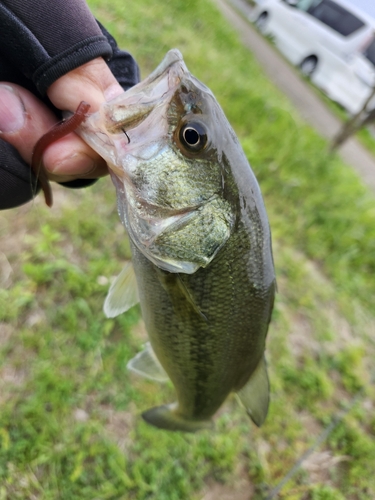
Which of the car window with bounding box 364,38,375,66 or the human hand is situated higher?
the car window with bounding box 364,38,375,66

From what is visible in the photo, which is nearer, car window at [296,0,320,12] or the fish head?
the fish head

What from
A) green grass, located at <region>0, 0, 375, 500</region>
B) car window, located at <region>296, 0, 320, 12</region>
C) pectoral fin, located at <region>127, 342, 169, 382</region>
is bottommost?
green grass, located at <region>0, 0, 375, 500</region>

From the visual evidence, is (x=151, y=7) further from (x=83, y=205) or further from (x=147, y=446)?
(x=147, y=446)

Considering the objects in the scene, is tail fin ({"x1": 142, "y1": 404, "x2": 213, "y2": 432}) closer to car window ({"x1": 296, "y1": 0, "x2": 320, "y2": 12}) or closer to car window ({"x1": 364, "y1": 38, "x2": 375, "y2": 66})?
car window ({"x1": 364, "y1": 38, "x2": 375, "y2": 66})

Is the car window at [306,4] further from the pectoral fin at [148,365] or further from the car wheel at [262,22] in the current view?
the pectoral fin at [148,365]

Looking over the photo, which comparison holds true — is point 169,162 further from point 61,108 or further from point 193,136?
point 61,108

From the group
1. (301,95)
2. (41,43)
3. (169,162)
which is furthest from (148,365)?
(301,95)

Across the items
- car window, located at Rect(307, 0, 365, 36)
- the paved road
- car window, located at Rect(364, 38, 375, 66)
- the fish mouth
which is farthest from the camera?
car window, located at Rect(307, 0, 365, 36)

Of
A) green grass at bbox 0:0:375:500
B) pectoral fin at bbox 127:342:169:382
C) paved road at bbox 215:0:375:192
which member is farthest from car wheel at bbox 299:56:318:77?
pectoral fin at bbox 127:342:169:382
